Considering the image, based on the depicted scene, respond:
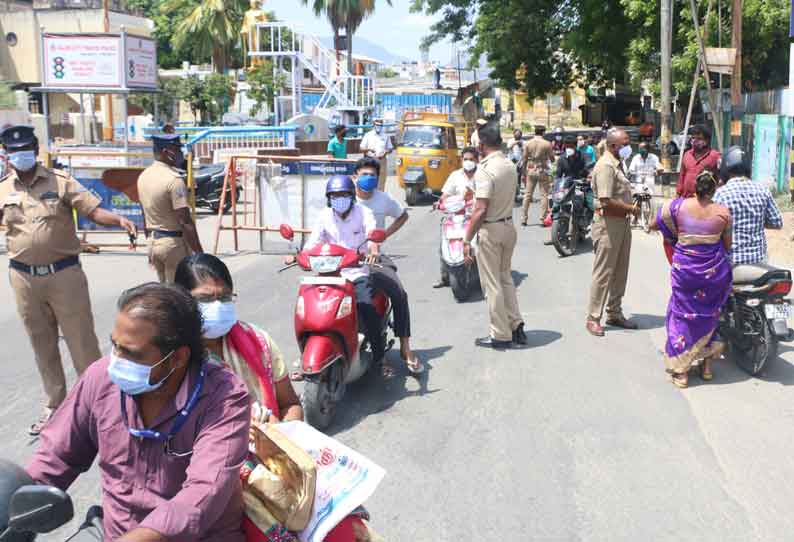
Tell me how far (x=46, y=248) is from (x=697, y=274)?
465cm

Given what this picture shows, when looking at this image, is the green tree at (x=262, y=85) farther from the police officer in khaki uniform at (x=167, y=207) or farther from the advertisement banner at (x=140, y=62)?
the police officer in khaki uniform at (x=167, y=207)

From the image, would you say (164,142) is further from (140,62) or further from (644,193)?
(140,62)

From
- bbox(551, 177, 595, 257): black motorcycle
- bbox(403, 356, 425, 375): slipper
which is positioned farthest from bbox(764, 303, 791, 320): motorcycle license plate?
bbox(551, 177, 595, 257): black motorcycle

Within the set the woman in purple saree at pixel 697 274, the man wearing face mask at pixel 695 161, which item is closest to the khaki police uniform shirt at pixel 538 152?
the man wearing face mask at pixel 695 161

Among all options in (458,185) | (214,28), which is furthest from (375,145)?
(214,28)

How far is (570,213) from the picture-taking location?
44.6 feet

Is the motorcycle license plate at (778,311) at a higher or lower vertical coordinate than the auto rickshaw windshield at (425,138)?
lower

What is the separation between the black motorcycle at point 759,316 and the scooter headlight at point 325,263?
323 cm

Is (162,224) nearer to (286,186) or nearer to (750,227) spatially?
(750,227)

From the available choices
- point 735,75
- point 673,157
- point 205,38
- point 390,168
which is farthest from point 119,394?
point 205,38

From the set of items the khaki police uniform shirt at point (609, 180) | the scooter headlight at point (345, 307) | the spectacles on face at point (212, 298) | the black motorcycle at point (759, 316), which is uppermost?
the khaki police uniform shirt at point (609, 180)

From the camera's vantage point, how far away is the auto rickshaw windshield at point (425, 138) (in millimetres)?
21578

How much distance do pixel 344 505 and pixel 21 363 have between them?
5.97m

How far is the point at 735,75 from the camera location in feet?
65.7
